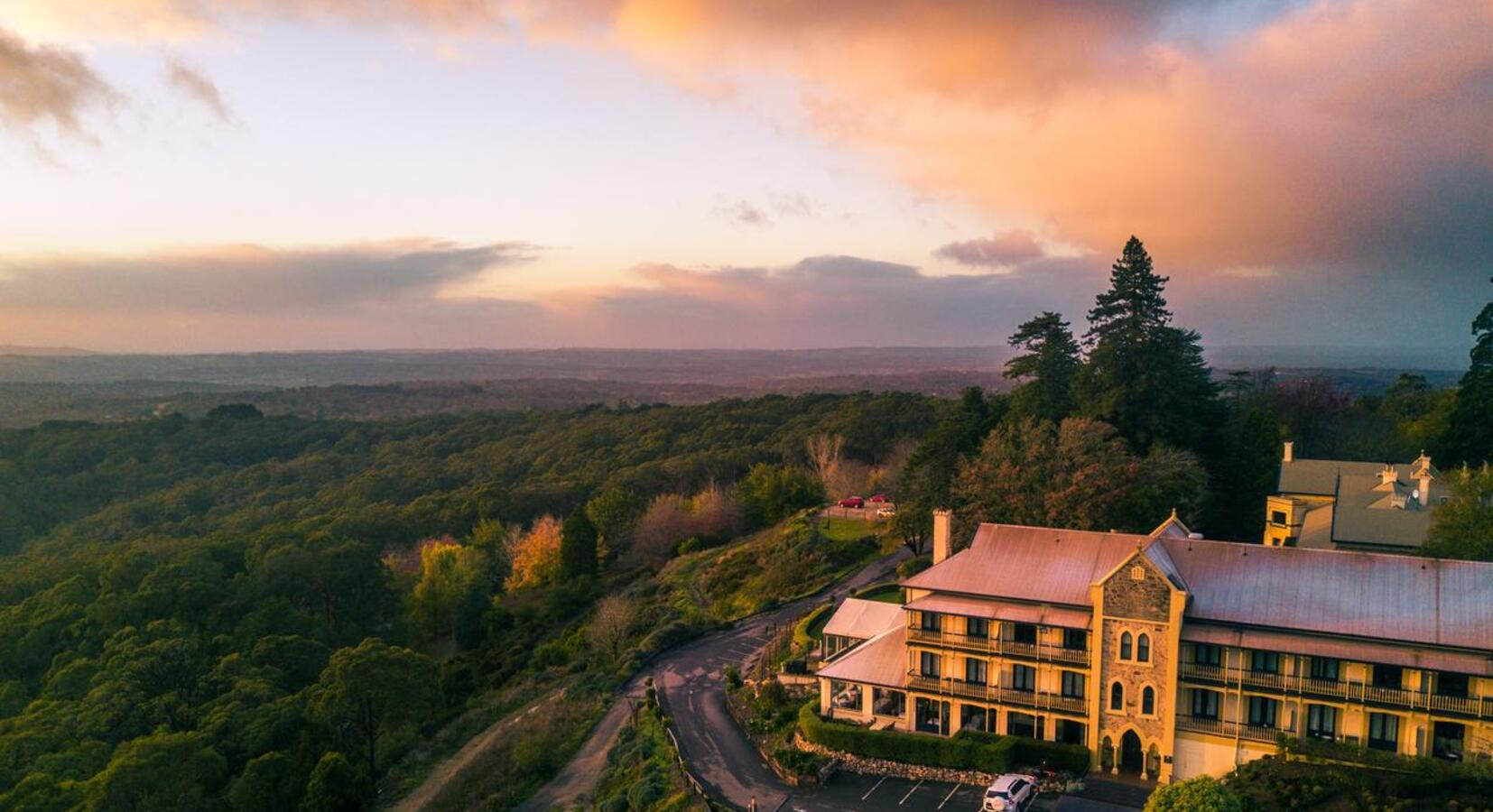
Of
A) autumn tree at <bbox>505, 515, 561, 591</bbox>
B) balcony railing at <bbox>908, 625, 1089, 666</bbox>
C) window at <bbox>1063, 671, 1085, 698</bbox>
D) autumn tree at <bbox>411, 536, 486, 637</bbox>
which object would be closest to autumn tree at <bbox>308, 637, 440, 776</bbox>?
autumn tree at <bbox>411, 536, 486, 637</bbox>

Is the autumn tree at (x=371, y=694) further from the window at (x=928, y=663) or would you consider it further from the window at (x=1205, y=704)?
the window at (x=1205, y=704)

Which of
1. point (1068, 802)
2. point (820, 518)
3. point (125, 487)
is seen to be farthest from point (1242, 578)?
point (125, 487)

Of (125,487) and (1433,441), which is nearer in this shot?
(1433,441)

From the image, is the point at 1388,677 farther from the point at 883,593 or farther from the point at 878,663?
the point at 883,593

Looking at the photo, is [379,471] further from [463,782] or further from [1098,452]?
Result: [1098,452]

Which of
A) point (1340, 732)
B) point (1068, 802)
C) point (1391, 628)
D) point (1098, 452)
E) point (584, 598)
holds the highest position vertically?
point (1098, 452)

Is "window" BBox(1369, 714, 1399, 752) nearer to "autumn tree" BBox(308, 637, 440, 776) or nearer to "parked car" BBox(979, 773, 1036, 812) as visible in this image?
"parked car" BBox(979, 773, 1036, 812)
